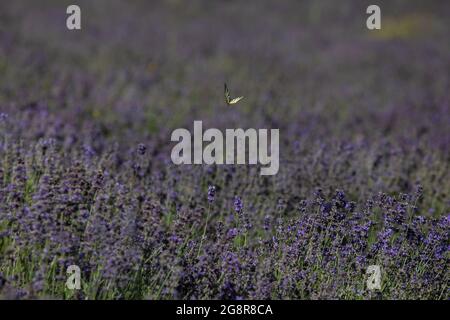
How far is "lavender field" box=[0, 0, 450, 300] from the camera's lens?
3.04 metres

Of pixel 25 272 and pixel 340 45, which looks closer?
pixel 25 272

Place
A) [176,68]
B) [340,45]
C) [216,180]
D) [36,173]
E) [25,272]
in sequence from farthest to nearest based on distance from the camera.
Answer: [340,45] < [176,68] < [216,180] < [36,173] < [25,272]

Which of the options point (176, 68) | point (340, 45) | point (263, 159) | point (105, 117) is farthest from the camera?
point (340, 45)

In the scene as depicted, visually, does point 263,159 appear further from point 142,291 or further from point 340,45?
point 340,45

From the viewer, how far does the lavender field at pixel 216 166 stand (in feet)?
9.96

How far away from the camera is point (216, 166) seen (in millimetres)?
4922

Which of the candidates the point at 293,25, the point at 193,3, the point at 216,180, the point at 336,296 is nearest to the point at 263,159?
the point at 216,180

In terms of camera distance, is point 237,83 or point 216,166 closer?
point 216,166

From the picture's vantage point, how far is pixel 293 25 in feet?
49.1

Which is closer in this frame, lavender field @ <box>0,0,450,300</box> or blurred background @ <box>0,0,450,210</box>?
lavender field @ <box>0,0,450,300</box>

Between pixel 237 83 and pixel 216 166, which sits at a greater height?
pixel 237 83

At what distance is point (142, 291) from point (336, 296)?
891 mm

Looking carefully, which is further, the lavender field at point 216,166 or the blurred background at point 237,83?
the blurred background at point 237,83
